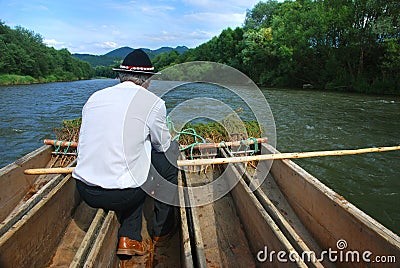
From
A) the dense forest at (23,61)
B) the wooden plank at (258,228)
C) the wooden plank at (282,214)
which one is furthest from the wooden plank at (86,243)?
the dense forest at (23,61)

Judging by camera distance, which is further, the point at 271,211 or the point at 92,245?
the point at 271,211

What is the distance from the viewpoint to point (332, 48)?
21875mm

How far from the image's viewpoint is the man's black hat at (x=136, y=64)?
2.04 meters

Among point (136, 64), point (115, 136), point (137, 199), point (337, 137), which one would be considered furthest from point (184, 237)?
point (337, 137)

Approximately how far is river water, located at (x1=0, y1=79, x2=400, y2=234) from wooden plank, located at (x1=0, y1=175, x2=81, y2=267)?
4030 millimetres

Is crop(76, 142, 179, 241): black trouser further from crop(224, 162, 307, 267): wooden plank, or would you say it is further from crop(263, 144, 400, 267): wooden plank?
crop(263, 144, 400, 267): wooden plank

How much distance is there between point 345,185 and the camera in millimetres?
4965

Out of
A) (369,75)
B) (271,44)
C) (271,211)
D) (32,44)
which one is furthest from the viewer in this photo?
(32,44)

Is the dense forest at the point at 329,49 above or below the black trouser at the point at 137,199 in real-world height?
above

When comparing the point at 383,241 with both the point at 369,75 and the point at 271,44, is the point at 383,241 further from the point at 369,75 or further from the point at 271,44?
the point at 271,44

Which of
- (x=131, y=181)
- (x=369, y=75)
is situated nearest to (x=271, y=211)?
(x=131, y=181)

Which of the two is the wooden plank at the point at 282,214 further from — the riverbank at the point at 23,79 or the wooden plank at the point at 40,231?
the riverbank at the point at 23,79

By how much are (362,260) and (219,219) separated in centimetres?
130

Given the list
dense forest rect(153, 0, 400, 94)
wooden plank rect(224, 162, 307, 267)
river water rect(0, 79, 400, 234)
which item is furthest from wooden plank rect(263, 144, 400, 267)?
dense forest rect(153, 0, 400, 94)
